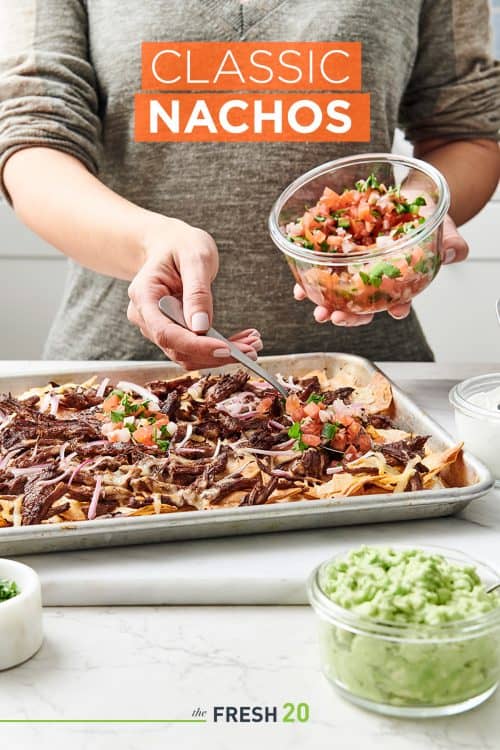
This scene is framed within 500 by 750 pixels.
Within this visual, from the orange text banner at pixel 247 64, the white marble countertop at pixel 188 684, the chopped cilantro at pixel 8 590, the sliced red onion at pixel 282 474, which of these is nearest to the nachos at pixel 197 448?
the sliced red onion at pixel 282 474

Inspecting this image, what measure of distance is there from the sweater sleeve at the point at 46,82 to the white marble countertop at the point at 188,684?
125cm

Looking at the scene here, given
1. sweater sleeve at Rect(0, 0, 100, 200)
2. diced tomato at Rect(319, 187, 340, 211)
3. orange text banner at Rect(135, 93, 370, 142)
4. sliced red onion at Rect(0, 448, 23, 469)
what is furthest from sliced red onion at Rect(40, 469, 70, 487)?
orange text banner at Rect(135, 93, 370, 142)

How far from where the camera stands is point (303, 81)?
253 cm

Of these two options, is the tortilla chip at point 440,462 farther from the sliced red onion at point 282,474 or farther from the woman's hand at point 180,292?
the woman's hand at point 180,292

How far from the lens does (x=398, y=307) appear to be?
6.45ft

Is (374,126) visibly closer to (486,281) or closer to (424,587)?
(424,587)

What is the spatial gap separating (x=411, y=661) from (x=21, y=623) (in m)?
0.47

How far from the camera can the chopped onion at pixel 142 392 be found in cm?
197

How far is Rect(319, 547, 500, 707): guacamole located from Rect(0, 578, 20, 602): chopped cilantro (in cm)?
38

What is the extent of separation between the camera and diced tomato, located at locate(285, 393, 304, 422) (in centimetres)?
185

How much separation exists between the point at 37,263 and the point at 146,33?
2.12m

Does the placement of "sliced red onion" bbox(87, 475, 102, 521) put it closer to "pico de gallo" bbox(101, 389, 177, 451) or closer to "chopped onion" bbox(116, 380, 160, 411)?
"pico de gallo" bbox(101, 389, 177, 451)

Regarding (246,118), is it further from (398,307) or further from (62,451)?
(62,451)

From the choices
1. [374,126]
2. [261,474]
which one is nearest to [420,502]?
[261,474]
